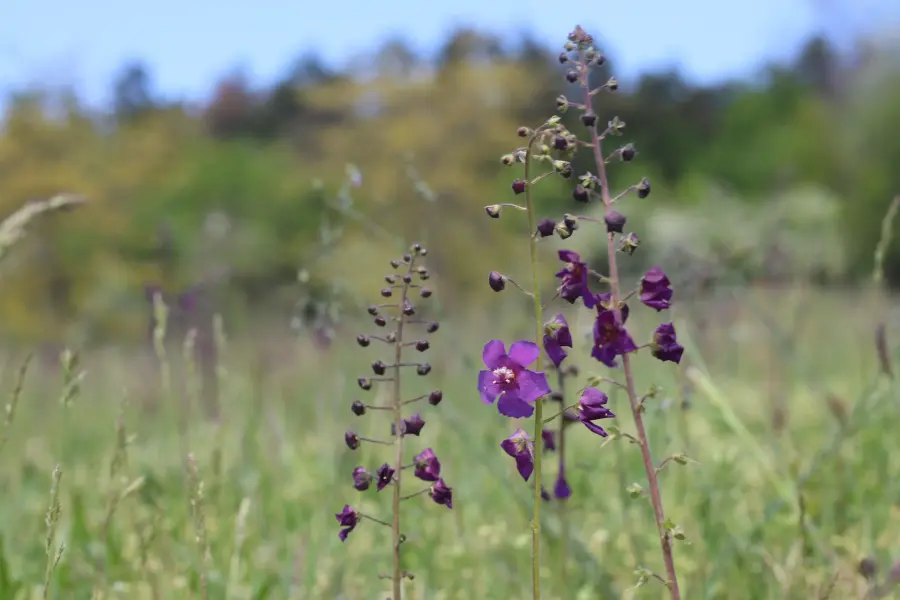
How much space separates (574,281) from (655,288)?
15 cm

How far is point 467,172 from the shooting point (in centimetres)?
2220

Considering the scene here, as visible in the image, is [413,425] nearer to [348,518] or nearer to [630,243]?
[348,518]

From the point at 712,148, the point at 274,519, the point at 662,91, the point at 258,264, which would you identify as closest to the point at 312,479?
the point at 274,519

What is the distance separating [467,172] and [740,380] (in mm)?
15244

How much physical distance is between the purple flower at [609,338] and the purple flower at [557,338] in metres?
0.05

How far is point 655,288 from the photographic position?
1.45 meters

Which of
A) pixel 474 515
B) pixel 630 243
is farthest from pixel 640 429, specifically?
pixel 474 515

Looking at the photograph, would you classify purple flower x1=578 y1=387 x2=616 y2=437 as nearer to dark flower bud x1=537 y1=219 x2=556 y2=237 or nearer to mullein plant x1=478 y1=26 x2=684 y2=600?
→ mullein plant x1=478 y1=26 x2=684 y2=600

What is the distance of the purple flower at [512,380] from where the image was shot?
4.49 ft

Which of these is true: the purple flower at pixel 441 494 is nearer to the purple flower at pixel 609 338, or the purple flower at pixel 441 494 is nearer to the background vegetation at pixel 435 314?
the purple flower at pixel 609 338

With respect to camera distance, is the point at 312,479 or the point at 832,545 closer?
the point at 832,545

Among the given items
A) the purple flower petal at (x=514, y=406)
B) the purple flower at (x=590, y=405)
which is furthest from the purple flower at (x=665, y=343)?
the purple flower petal at (x=514, y=406)

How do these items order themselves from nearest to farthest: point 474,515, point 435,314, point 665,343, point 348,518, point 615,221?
1. point 615,221
2. point 665,343
3. point 348,518
4. point 435,314
5. point 474,515

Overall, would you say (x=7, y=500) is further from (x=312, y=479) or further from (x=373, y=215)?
(x=373, y=215)
